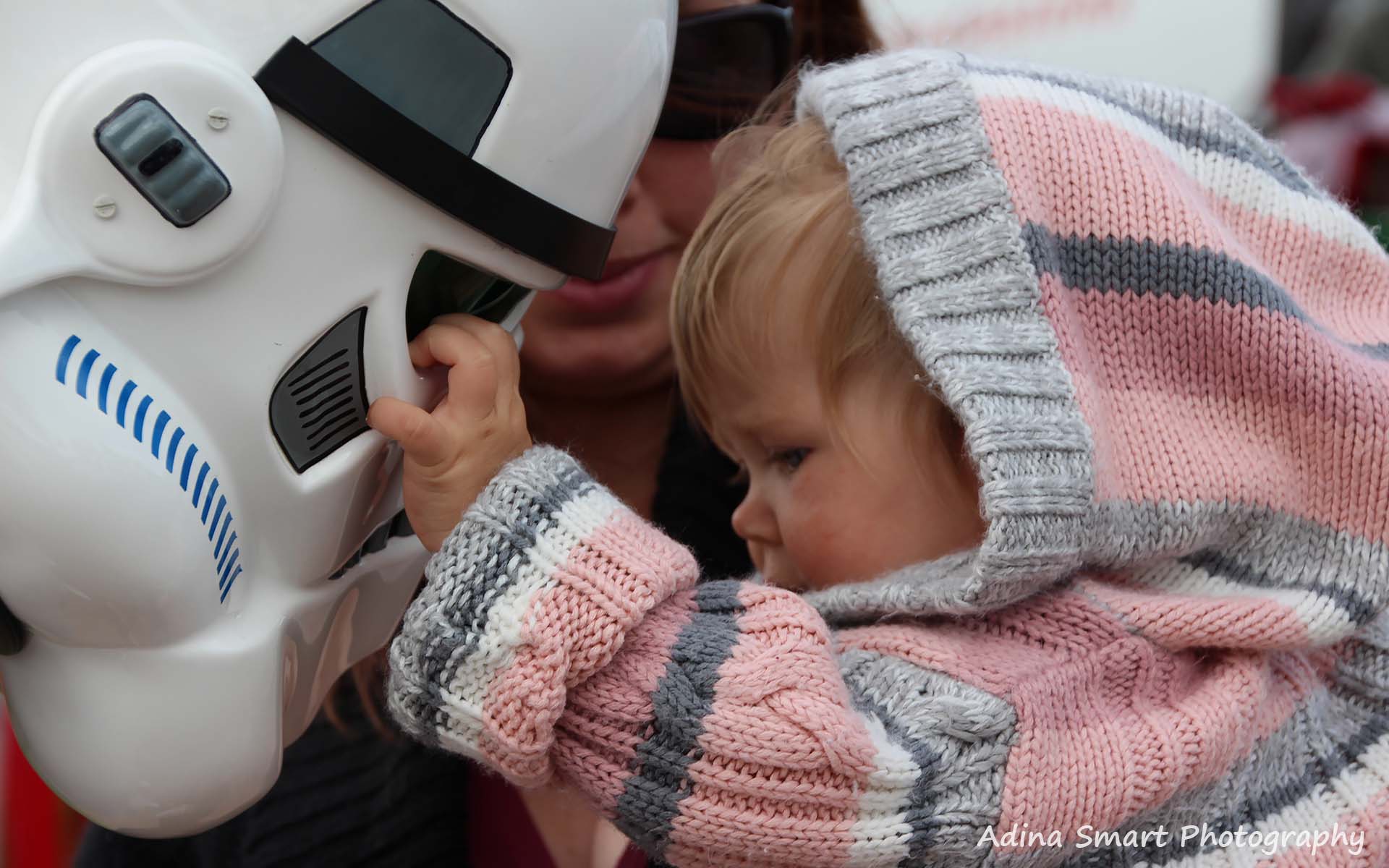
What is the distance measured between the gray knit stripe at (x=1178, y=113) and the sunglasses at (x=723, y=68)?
0.24 metres

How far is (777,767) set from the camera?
735 millimetres

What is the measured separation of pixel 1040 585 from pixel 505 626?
1.09 ft

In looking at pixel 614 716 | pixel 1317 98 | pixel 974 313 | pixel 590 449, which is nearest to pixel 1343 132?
pixel 1317 98

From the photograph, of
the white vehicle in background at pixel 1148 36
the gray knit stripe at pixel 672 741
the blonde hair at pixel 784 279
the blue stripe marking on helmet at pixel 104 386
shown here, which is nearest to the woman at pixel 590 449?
the blonde hair at pixel 784 279

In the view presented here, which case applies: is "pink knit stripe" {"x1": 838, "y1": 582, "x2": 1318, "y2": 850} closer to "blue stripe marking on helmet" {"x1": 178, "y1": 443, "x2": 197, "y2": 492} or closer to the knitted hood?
the knitted hood

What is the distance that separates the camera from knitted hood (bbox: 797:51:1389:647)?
31.3 inches

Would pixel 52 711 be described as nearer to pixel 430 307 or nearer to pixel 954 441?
pixel 430 307

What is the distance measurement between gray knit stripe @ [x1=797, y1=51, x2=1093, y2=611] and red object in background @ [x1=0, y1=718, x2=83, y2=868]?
1320mm

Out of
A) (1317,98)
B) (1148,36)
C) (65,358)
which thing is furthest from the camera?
(1317,98)

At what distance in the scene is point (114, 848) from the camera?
1.16 meters

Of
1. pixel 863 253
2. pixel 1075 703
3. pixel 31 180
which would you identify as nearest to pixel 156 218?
pixel 31 180

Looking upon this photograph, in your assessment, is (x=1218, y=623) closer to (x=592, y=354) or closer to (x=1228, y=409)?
(x=1228, y=409)

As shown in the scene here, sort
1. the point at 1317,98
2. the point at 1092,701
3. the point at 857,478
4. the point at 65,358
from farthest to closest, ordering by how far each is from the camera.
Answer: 1. the point at 1317,98
2. the point at 857,478
3. the point at 1092,701
4. the point at 65,358

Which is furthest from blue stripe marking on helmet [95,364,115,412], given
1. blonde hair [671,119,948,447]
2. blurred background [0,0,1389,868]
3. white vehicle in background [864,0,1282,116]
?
white vehicle in background [864,0,1282,116]
